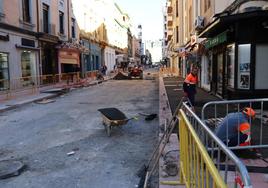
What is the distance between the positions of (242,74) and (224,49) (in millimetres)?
2702

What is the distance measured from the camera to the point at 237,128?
643cm

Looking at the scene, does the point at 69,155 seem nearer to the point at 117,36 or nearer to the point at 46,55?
the point at 46,55

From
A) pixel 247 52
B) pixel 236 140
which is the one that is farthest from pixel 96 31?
pixel 236 140

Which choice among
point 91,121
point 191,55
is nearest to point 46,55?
point 191,55

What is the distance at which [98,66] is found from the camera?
5150cm

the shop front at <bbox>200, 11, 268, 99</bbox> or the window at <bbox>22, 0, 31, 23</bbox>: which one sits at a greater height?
the window at <bbox>22, 0, 31, 23</bbox>

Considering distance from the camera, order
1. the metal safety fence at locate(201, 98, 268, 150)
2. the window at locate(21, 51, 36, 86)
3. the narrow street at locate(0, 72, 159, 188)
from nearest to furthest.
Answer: the narrow street at locate(0, 72, 159, 188) → the metal safety fence at locate(201, 98, 268, 150) → the window at locate(21, 51, 36, 86)

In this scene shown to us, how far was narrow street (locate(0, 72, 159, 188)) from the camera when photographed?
6.14m

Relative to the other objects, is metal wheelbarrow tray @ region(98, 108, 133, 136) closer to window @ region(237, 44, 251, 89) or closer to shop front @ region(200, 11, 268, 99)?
shop front @ region(200, 11, 268, 99)

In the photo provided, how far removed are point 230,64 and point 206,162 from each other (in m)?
12.6

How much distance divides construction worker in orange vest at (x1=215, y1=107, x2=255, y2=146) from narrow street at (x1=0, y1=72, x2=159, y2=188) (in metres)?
1.64

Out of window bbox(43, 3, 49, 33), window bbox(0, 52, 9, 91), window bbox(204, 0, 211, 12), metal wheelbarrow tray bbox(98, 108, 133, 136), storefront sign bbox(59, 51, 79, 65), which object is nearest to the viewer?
metal wheelbarrow tray bbox(98, 108, 133, 136)

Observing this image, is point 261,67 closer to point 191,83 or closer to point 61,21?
point 191,83

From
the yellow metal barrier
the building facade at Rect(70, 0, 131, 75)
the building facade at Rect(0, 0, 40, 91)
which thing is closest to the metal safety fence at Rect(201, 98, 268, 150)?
the yellow metal barrier
